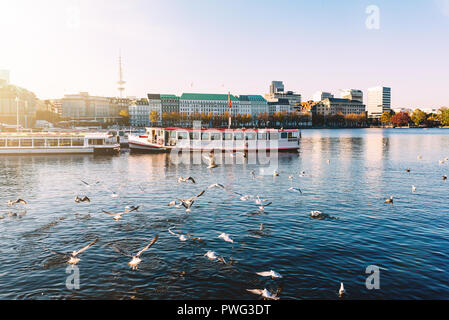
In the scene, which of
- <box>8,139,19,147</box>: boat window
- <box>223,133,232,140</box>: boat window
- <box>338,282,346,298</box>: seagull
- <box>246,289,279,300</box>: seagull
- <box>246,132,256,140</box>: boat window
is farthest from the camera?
<box>246,132,256,140</box>: boat window

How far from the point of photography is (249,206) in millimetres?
26562

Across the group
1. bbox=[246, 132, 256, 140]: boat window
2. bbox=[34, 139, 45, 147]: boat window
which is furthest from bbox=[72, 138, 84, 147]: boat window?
bbox=[246, 132, 256, 140]: boat window

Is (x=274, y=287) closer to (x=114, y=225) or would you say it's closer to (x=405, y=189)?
(x=114, y=225)

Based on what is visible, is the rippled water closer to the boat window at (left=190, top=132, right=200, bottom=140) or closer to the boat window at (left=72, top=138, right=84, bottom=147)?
the boat window at (left=190, top=132, right=200, bottom=140)

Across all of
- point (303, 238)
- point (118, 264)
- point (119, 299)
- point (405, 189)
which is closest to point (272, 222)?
point (303, 238)

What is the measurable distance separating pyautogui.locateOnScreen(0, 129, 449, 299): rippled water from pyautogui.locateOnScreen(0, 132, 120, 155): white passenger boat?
29486 mm

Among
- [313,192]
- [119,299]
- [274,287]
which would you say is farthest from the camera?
[313,192]

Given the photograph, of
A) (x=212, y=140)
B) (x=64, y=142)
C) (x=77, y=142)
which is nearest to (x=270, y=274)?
(x=212, y=140)

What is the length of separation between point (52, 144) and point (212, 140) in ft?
101

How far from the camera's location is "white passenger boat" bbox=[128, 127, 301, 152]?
224 feet

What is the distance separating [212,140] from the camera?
68.3 metres

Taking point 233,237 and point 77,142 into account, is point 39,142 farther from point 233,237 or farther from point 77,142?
point 233,237

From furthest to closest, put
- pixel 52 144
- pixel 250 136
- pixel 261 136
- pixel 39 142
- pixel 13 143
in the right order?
1. pixel 261 136
2. pixel 250 136
3. pixel 52 144
4. pixel 39 142
5. pixel 13 143
